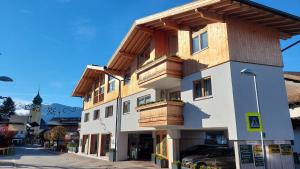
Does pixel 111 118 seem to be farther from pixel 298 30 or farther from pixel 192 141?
pixel 298 30

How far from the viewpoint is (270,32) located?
51.6 ft

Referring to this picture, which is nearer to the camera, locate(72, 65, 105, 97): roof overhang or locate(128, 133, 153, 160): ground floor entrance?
locate(128, 133, 153, 160): ground floor entrance

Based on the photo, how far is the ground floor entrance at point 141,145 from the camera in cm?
2722

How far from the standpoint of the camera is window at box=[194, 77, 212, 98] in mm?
15223

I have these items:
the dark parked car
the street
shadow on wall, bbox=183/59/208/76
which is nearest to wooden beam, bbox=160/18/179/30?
shadow on wall, bbox=183/59/208/76

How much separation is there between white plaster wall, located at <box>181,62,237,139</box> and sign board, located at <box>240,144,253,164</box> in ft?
2.48

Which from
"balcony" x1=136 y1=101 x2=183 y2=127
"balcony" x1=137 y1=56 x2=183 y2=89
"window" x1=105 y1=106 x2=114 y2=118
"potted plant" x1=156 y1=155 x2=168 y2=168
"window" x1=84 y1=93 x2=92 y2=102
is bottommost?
"potted plant" x1=156 y1=155 x2=168 y2=168

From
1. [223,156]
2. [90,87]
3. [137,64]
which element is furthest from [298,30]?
[90,87]

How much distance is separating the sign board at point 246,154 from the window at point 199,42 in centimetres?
641

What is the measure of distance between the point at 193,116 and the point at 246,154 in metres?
3.95

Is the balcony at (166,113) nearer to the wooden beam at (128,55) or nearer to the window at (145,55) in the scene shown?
the window at (145,55)

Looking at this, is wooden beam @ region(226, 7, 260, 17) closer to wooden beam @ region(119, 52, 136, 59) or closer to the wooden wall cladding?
the wooden wall cladding

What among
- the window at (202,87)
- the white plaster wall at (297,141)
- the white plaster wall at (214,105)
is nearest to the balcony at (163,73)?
the white plaster wall at (214,105)

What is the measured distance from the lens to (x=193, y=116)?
1577cm
